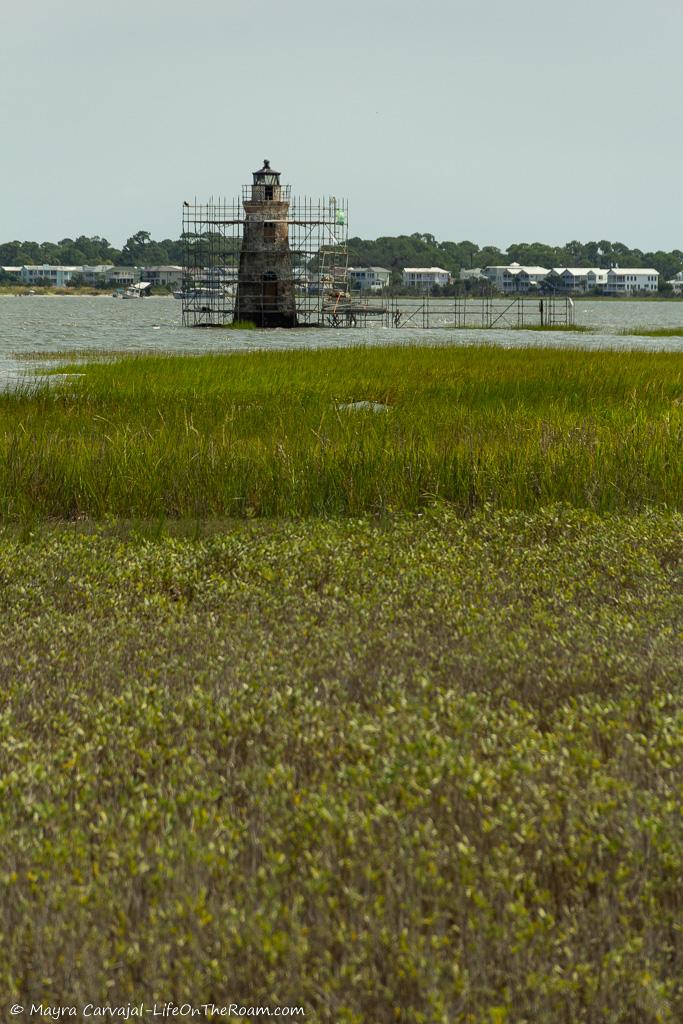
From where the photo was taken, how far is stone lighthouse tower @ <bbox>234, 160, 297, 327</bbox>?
67562 millimetres

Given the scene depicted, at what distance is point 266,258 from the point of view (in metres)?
68.6

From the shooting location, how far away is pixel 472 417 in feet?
46.2

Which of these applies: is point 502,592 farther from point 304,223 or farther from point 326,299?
point 326,299

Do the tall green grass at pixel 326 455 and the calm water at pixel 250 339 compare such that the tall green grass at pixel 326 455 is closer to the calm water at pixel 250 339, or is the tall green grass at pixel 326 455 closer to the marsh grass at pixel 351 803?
the marsh grass at pixel 351 803

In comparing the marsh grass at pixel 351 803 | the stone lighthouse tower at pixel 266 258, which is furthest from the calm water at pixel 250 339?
the marsh grass at pixel 351 803

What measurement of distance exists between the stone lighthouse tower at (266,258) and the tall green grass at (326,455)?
52.1 metres

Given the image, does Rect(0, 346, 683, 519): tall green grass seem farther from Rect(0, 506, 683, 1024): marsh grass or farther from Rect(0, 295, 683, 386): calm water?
Rect(0, 295, 683, 386): calm water

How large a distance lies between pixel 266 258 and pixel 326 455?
59.5 m

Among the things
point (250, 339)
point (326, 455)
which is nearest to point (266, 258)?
point (250, 339)

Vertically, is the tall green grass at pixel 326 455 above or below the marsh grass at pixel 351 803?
above

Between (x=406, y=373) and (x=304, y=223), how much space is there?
50.0m

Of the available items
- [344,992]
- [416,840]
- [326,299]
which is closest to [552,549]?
[416,840]

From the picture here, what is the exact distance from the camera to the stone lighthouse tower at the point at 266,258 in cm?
6756

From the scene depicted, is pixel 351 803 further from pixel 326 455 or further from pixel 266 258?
pixel 266 258
